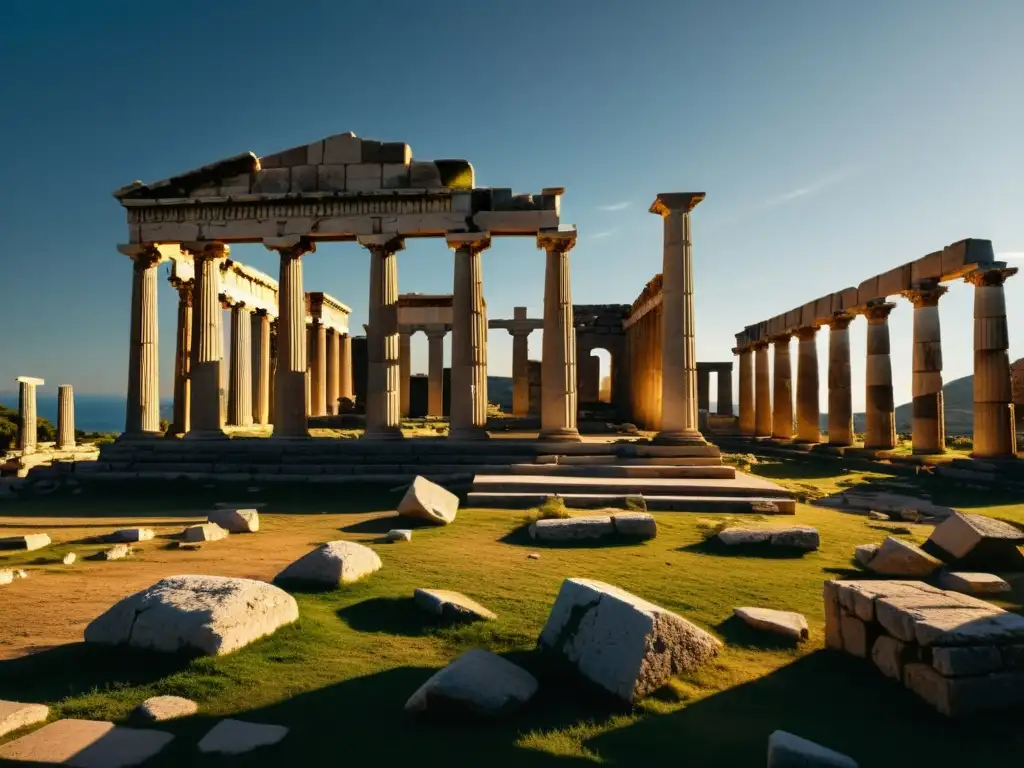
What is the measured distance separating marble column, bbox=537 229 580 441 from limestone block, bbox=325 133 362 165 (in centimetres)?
558

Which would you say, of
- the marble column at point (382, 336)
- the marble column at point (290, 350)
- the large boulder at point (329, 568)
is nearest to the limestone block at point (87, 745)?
the large boulder at point (329, 568)

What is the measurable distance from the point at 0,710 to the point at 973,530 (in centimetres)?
952

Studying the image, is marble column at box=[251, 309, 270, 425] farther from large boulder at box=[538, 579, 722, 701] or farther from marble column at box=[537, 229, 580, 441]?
large boulder at box=[538, 579, 722, 701]

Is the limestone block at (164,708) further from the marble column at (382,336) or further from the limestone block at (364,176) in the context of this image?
the limestone block at (364,176)

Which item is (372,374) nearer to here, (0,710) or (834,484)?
(834,484)

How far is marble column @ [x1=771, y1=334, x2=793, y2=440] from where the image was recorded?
30.4 m

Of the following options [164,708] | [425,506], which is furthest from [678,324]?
[164,708]

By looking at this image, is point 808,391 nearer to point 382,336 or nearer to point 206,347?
point 382,336

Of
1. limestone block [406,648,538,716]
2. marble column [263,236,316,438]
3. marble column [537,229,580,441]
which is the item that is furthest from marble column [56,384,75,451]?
limestone block [406,648,538,716]

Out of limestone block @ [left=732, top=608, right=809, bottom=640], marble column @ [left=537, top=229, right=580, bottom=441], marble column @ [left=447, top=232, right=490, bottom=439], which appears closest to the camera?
limestone block @ [left=732, top=608, right=809, bottom=640]

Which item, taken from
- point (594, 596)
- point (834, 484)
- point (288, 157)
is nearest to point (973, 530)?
point (594, 596)

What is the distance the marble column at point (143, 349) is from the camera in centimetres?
1900

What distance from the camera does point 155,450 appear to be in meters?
17.8

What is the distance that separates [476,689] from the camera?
431cm
